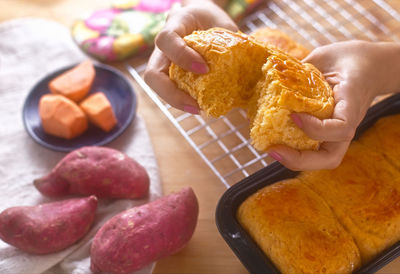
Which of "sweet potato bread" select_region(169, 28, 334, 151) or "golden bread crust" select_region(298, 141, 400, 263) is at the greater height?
"sweet potato bread" select_region(169, 28, 334, 151)

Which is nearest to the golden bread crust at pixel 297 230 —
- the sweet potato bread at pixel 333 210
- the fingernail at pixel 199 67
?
the sweet potato bread at pixel 333 210

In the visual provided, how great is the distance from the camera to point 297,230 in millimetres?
991

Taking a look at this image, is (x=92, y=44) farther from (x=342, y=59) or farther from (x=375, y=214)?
(x=375, y=214)

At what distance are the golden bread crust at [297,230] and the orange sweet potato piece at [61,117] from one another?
25.9 inches

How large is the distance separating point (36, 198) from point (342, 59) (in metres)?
0.96

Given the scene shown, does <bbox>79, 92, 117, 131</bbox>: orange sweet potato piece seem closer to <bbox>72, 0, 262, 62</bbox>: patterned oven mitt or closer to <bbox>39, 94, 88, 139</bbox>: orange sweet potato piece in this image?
<bbox>39, 94, 88, 139</bbox>: orange sweet potato piece

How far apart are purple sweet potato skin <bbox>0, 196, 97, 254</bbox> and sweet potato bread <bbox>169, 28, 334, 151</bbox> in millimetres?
459

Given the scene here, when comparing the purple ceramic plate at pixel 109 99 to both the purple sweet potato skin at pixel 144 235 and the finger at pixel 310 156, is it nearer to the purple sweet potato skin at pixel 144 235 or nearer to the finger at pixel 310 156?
the purple sweet potato skin at pixel 144 235

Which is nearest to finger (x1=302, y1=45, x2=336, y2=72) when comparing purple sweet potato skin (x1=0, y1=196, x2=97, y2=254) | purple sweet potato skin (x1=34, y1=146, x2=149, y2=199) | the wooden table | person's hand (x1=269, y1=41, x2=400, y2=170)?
person's hand (x1=269, y1=41, x2=400, y2=170)

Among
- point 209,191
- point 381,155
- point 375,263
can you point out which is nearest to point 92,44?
point 209,191

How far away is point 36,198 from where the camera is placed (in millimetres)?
1330

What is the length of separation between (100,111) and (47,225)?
432mm

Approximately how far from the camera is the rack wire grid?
1.37 metres

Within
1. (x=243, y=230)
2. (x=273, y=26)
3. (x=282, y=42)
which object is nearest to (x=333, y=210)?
(x=243, y=230)
